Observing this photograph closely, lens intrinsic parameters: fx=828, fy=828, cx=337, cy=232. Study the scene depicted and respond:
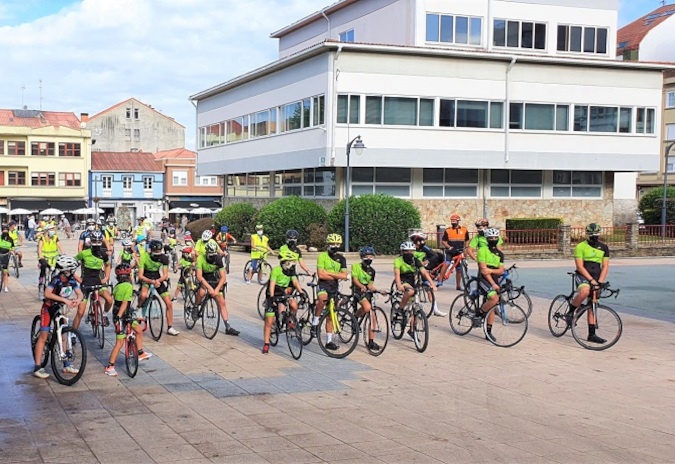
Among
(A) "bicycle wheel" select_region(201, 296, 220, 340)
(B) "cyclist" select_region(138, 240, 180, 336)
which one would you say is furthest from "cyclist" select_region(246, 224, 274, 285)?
(B) "cyclist" select_region(138, 240, 180, 336)

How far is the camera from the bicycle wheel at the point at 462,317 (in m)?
14.5

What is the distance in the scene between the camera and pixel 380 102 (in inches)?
1398

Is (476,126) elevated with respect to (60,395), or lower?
elevated

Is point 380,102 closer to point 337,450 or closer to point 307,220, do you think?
point 307,220

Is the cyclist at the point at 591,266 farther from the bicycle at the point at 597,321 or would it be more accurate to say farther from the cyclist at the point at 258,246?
the cyclist at the point at 258,246

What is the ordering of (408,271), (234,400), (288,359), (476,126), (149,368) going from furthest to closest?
(476,126), (408,271), (288,359), (149,368), (234,400)

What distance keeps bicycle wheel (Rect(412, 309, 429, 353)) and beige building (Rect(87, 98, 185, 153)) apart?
86.8 m

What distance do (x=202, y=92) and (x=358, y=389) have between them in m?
40.8

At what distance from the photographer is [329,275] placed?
1248 cm

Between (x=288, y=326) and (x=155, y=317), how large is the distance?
2745 mm

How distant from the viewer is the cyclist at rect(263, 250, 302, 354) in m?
12.6

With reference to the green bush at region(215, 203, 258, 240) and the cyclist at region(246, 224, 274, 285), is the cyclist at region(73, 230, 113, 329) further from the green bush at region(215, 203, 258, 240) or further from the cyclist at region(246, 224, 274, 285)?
the green bush at region(215, 203, 258, 240)

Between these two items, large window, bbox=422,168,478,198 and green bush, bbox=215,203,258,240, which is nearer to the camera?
large window, bbox=422,168,478,198

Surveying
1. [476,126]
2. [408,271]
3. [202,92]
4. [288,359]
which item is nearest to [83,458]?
[288,359]
